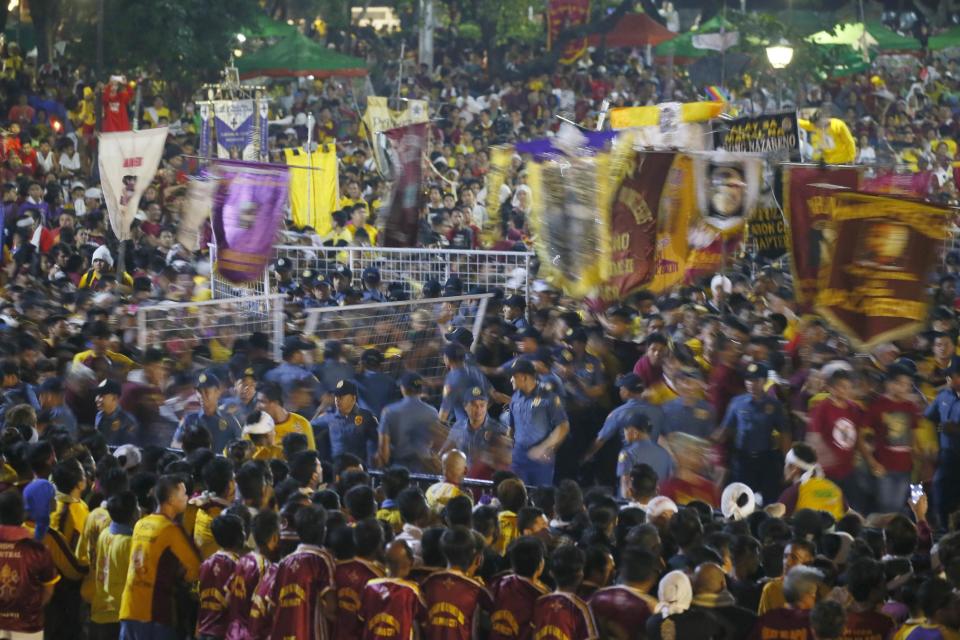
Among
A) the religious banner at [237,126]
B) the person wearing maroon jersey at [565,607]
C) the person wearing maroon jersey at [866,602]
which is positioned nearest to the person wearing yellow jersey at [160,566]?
the person wearing maroon jersey at [565,607]

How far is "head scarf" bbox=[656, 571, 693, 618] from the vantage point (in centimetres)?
655

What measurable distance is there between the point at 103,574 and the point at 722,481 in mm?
4270

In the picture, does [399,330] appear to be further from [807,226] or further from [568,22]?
[568,22]

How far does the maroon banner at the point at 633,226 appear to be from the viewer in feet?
37.5

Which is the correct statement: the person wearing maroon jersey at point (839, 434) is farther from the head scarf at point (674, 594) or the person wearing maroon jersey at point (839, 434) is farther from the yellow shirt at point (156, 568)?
the yellow shirt at point (156, 568)

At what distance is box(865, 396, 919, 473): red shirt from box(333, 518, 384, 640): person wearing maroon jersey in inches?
166

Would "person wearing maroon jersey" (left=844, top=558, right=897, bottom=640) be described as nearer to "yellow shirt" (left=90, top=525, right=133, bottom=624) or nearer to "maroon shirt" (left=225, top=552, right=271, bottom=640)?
"maroon shirt" (left=225, top=552, right=271, bottom=640)

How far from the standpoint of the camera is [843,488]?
1028 centimetres

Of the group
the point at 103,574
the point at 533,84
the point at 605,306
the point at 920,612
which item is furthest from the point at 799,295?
the point at 533,84

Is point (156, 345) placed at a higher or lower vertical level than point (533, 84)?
lower

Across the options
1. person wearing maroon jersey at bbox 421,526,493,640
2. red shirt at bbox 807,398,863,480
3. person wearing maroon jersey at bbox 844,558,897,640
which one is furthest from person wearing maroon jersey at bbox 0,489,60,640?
red shirt at bbox 807,398,863,480

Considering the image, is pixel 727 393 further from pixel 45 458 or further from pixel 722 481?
pixel 45 458

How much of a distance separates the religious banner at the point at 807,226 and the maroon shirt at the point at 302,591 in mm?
4297

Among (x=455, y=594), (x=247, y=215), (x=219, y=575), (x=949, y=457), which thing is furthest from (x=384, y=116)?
(x=455, y=594)
